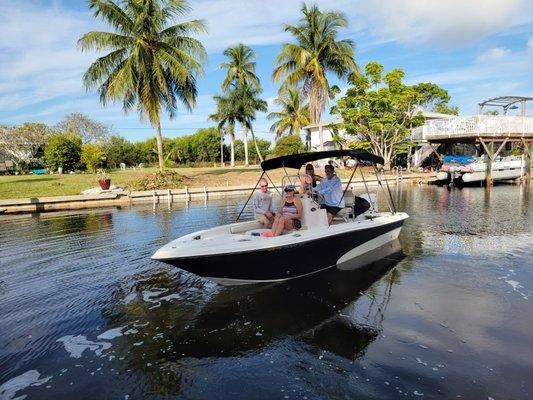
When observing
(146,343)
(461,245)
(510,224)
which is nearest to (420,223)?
(510,224)

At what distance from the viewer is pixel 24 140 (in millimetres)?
60188

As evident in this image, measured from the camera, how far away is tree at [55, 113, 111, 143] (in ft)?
238

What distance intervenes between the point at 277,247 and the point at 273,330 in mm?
1553

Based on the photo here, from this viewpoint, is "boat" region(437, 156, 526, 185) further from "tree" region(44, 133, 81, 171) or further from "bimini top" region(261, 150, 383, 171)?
"tree" region(44, 133, 81, 171)

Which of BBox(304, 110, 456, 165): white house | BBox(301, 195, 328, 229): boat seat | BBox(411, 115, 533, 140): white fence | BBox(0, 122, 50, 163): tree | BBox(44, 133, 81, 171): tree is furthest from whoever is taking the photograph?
BBox(0, 122, 50, 163): tree

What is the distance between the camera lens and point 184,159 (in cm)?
7912

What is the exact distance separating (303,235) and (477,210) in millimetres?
12823

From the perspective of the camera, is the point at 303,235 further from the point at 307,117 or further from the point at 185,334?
the point at 307,117

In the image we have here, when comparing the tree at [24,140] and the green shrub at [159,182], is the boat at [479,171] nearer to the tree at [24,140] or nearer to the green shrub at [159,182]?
the green shrub at [159,182]

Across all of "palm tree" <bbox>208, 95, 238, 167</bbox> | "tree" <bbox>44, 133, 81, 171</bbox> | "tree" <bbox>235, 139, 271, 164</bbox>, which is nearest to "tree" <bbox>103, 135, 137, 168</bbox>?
"tree" <bbox>44, 133, 81, 171</bbox>

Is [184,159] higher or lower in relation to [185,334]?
higher

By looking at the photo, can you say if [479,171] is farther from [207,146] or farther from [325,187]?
[207,146]

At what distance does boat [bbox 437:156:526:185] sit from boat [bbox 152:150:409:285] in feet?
77.7

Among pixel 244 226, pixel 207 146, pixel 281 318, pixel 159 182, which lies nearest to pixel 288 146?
pixel 159 182
